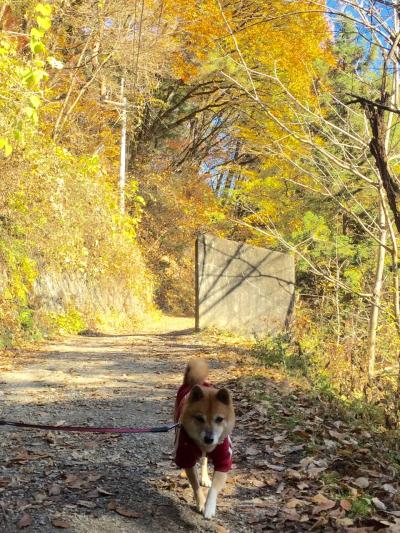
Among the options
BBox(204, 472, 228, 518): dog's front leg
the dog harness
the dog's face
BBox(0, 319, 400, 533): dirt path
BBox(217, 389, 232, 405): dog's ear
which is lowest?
BBox(0, 319, 400, 533): dirt path

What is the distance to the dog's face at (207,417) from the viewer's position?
12.7 ft

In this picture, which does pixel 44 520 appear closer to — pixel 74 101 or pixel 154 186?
pixel 74 101

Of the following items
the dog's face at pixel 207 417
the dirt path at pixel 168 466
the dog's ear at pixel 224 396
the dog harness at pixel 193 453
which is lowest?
the dirt path at pixel 168 466

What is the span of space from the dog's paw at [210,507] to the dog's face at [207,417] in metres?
0.36

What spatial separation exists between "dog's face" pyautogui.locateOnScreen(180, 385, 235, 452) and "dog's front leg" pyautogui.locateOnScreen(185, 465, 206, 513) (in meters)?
0.21

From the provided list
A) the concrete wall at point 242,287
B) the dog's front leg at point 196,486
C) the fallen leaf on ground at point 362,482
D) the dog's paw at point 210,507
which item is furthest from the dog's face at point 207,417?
the concrete wall at point 242,287

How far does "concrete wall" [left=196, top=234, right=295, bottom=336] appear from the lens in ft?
47.4

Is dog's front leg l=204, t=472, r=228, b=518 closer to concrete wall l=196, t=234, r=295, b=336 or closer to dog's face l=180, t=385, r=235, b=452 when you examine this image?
dog's face l=180, t=385, r=235, b=452

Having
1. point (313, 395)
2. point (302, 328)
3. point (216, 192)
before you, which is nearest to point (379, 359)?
point (302, 328)

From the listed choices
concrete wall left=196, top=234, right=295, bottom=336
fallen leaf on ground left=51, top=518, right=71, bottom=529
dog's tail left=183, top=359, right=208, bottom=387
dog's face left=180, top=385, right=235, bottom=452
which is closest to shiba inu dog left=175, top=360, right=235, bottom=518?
dog's face left=180, top=385, right=235, bottom=452

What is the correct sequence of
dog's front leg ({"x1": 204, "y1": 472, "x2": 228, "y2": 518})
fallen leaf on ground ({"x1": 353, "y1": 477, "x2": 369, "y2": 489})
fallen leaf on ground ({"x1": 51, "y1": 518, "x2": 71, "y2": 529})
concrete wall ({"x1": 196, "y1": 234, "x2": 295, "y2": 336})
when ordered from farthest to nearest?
concrete wall ({"x1": 196, "y1": 234, "x2": 295, "y2": 336})
fallen leaf on ground ({"x1": 353, "y1": 477, "x2": 369, "y2": 489})
dog's front leg ({"x1": 204, "y1": 472, "x2": 228, "y2": 518})
fallen leaf on ground ({"x1": 51, "y1": 518, "x2": 71, "y2": 529})

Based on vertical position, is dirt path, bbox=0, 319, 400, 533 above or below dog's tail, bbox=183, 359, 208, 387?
below

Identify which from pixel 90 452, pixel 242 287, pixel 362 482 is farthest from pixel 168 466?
pixel 242 287

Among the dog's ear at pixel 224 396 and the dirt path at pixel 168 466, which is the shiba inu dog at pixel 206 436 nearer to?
the dog's ear at pixel 224 396
